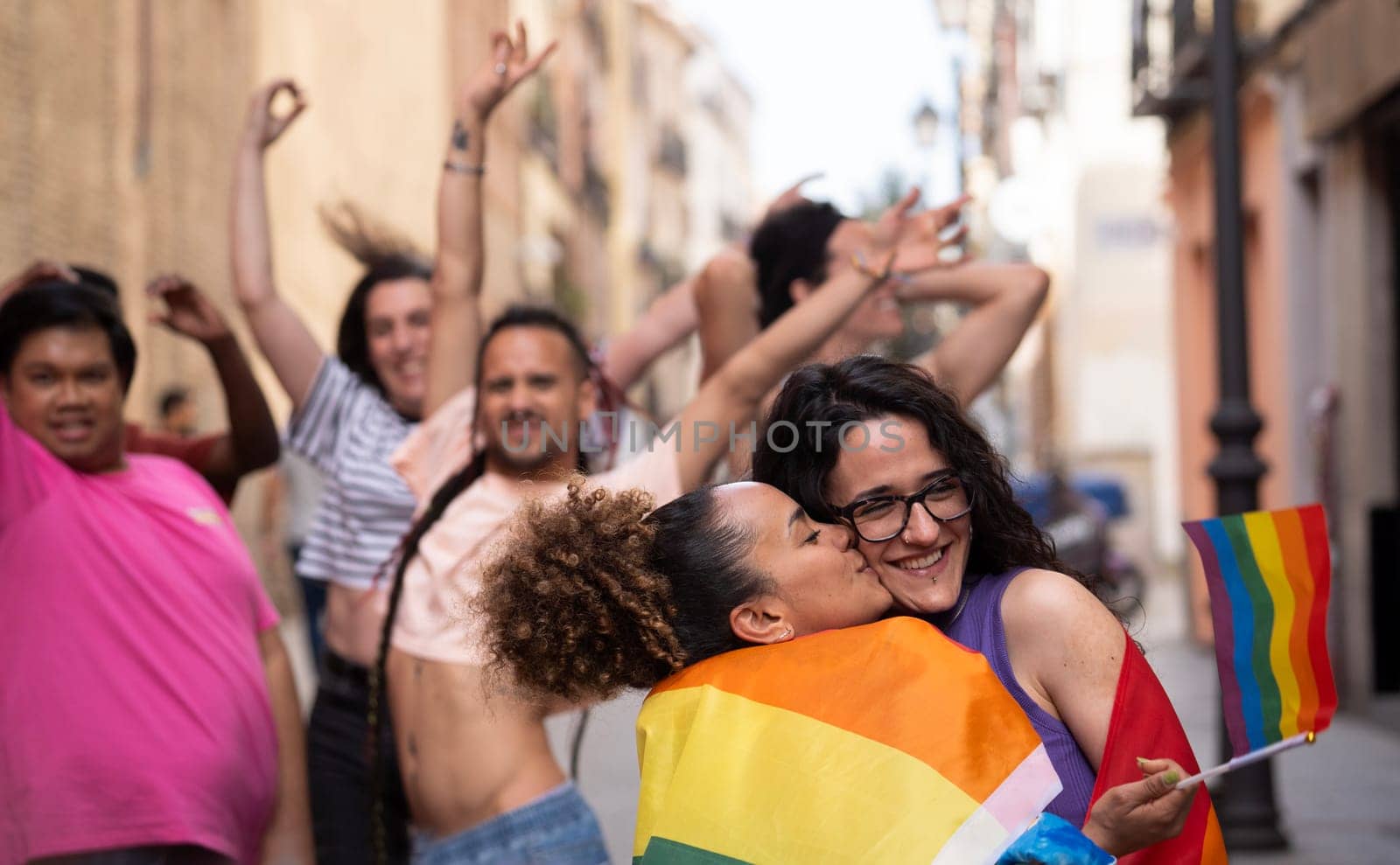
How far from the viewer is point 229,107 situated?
53.2ft

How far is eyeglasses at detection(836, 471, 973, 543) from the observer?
2705 mm

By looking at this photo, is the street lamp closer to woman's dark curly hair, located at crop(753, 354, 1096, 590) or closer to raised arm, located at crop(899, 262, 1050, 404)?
raised arm, located at crop(899, 262, 1050, 404)

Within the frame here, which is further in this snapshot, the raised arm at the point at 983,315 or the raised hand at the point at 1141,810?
the raised arm at the point at 983,315

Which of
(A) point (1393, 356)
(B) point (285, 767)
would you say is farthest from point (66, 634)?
(A) point (1393, 356)

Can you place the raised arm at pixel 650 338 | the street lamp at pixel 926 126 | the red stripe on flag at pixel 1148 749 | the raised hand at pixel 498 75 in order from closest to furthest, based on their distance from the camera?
1. the red stripe on flag at pixel 1148 749
2. the raised hand at pixel 498 75
3. the raised arm at pixel 650 338
4. the street lamp at pixel 926 126

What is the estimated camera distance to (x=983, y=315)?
404 centimetres

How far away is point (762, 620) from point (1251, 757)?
71 centimetres

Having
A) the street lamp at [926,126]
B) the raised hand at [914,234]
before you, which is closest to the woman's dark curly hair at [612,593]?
the raised hand at [914,234]

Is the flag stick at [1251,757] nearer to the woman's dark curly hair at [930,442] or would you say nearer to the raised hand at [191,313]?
the woman's dark curly hair at [930,442]

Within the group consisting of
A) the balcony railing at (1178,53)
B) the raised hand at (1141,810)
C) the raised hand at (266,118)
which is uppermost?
the balcony railing at (1178,53)

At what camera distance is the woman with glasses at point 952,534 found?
2.51 metres

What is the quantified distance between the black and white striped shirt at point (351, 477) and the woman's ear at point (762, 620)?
6.61 feet

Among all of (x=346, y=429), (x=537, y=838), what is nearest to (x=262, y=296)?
(x=346, y=429)

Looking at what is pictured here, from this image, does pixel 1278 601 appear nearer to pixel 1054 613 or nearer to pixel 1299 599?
pixel 1299 599
